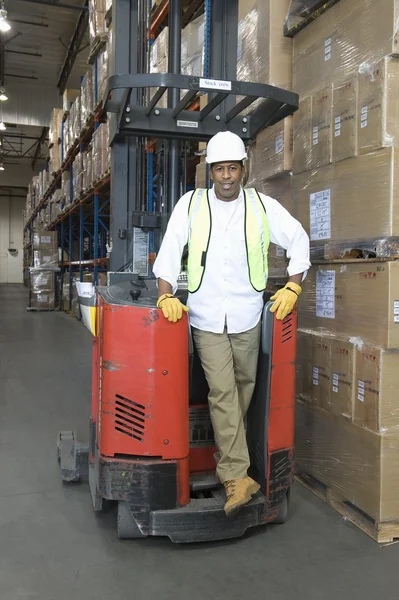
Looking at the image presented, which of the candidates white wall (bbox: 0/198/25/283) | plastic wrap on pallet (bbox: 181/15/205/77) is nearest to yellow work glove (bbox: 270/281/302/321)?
plastic wrap on pallet (bbox: 181/15/205/77)

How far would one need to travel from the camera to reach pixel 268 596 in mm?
1974

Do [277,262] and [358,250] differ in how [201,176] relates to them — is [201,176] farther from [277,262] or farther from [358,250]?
[358,250]

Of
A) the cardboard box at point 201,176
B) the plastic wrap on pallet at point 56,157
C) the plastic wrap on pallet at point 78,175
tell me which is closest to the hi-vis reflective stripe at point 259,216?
the cardboard box at point 201,176

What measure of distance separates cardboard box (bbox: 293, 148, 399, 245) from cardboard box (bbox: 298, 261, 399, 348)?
162 millimetres

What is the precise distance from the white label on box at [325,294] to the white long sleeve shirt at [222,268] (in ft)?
1.14

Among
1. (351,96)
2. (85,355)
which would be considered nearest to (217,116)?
(351,96)

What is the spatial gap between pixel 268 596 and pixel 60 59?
54.8ft

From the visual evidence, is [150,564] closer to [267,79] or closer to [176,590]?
[176,590]

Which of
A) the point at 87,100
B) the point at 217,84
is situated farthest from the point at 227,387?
the point at 87,100

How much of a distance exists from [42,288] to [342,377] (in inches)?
491

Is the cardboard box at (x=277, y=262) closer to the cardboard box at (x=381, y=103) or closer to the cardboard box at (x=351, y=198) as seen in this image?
the cardboard box at (x=351, y=198)

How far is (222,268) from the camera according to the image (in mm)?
2389

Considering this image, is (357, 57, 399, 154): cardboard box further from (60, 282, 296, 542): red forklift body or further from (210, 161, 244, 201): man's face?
(60, 282, 296, 542): red forklift body

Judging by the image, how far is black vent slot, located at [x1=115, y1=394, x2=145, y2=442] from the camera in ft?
7.38
